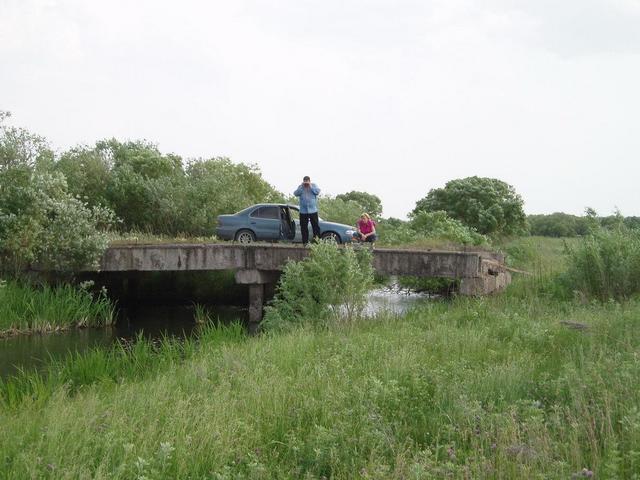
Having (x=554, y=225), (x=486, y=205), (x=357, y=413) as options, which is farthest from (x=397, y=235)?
(x=554, y=225)

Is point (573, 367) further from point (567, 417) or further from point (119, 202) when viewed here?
point (119, 202)

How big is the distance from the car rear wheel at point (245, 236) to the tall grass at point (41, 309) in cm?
506

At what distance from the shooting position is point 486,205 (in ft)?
144

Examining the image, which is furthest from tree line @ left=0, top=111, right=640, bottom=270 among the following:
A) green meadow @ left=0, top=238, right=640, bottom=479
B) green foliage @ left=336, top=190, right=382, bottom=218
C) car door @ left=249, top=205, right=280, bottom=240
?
green foliage @ left=336, top=190, right=382, bottom=218

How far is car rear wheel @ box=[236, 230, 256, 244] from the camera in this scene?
72.0 feet

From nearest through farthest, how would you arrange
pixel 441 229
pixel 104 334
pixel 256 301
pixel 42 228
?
pixel 104 334
pixel 42 228
pixel 256 301
pixel 441 229

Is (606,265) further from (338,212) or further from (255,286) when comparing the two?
(338,212)

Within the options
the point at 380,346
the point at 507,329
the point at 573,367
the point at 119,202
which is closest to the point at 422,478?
the point at 573,367

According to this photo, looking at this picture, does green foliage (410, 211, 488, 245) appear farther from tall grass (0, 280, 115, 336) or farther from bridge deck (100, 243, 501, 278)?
tall grass (0, 280, 115, 336)

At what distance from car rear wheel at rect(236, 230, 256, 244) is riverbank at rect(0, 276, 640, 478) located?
12.2 metres

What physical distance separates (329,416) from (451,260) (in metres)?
12.7

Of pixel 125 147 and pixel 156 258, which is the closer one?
pixel 156 258

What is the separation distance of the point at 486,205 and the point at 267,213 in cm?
2529

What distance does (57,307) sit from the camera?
17.4 m
